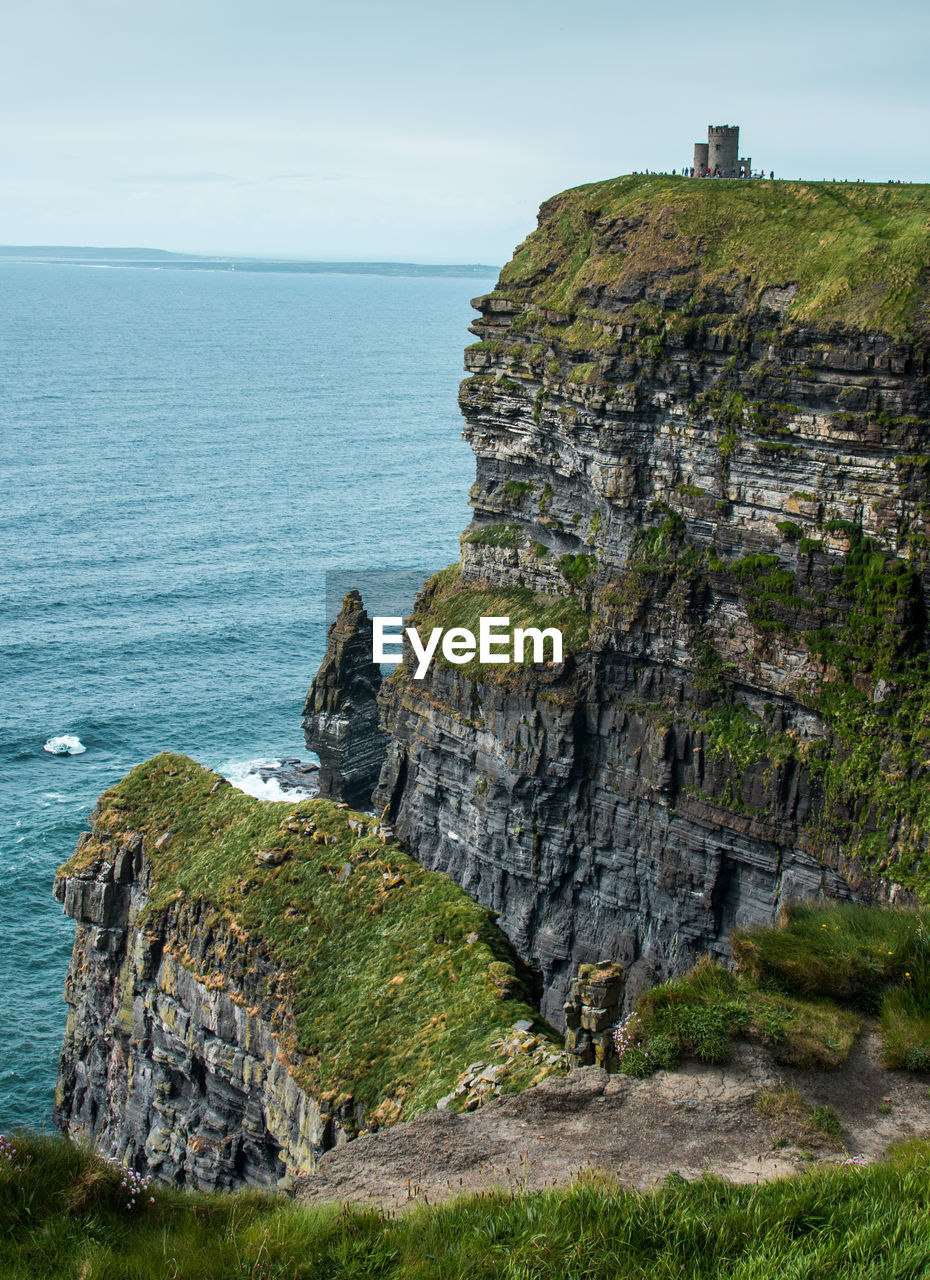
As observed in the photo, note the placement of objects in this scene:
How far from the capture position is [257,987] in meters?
42.7

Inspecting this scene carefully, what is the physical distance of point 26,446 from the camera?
19388 cm

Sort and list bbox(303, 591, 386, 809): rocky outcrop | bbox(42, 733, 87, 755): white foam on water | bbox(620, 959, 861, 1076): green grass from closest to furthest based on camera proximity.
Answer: bbox(620, 959, 861, 1076): green grass → bbox(303, 591, 386, 809): rocky outcrop → bbox(42, 733, 87, 755): white foam on water

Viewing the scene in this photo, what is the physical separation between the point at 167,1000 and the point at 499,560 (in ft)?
118

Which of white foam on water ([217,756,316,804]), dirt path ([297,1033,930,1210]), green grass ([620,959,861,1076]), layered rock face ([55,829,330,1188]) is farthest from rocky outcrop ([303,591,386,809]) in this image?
dirt path ([297,1033,930,1210])

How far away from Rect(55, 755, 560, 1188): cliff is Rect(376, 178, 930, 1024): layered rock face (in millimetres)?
19931

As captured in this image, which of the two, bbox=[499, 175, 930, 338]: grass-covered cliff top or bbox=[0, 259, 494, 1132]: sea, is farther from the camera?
bbox=[0, 259, 494, 1132]: sea

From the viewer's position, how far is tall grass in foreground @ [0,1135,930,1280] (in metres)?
21.2

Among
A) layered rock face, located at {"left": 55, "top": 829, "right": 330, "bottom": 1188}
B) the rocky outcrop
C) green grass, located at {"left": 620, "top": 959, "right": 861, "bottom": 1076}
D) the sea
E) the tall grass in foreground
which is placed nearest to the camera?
the tall grass in foreground

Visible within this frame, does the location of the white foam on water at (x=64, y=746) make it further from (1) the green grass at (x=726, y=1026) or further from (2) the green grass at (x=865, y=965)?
(1) the green grass at (x=726, y=1026)

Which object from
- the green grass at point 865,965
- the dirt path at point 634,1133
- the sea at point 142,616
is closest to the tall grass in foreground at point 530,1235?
the dirt path at point 634,1133

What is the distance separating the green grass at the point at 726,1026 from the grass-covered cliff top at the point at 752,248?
33.5m

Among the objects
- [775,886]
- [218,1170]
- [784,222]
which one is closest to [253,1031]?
[218,1170]

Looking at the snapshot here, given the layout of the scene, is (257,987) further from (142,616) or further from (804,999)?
(142,616)

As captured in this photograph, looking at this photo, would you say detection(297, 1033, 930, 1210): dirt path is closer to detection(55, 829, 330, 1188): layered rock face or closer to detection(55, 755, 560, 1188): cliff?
detection(55, 755, 560, 1188): cliff
